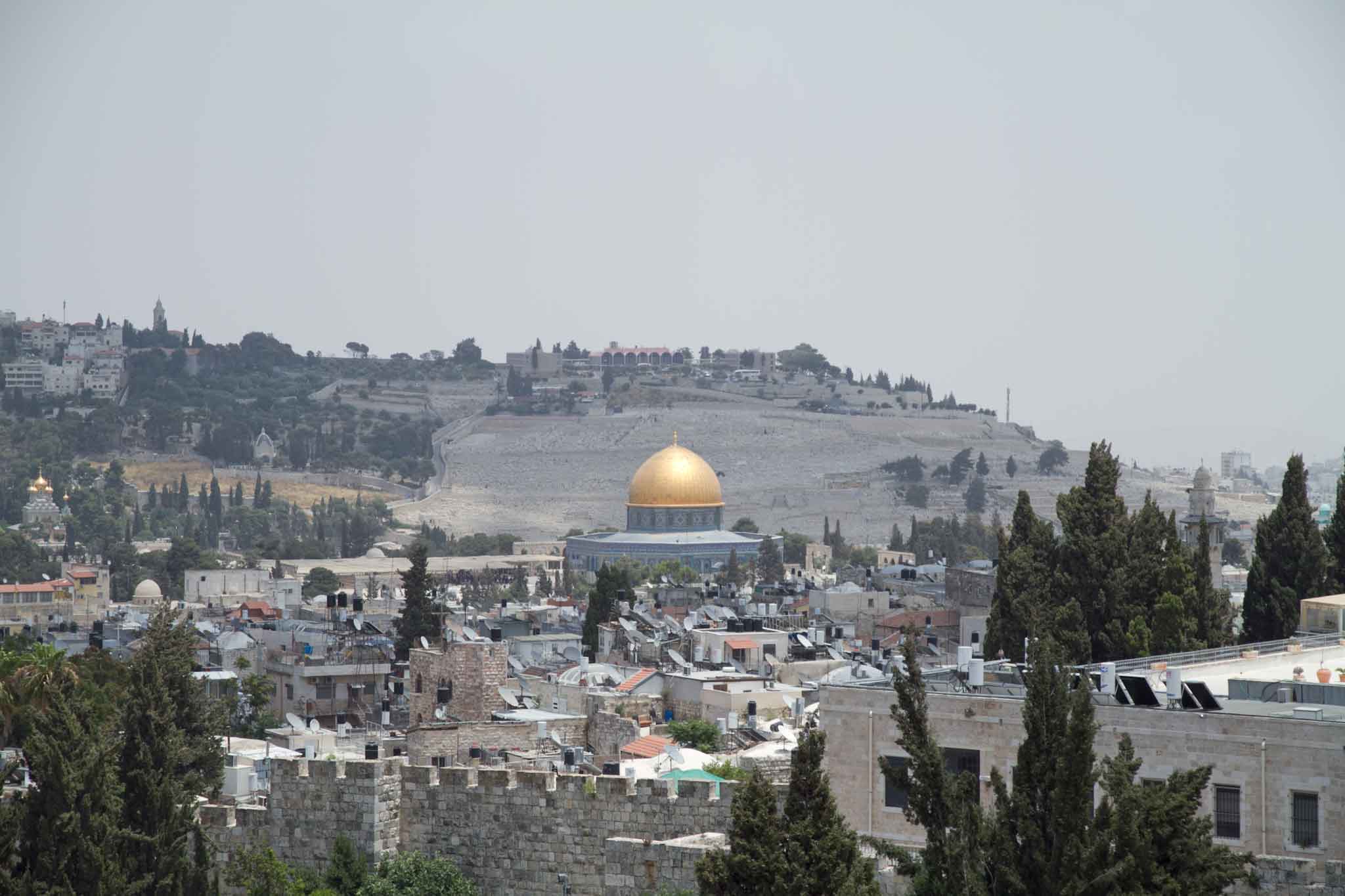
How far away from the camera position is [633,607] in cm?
6588

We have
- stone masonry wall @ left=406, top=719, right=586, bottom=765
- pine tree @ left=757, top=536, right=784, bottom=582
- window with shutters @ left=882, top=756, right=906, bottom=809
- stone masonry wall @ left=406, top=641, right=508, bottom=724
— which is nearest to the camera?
window with shutters @ left=882, top=756, right=906, bottom=809

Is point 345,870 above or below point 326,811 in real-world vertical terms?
below

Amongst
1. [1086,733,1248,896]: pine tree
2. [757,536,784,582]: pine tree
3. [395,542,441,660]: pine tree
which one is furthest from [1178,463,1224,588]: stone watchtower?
[757,536,784,582]: pine tree

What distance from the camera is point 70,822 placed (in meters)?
19.2

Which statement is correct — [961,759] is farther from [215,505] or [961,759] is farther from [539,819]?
[215,505]

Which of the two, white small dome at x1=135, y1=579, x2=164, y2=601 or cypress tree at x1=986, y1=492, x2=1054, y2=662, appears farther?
white small dome at x1=135, y1=579, x2=164, y2=601

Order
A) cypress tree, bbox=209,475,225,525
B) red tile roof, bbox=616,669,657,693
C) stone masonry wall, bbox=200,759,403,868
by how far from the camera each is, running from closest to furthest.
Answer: stone masonry wall, bbox=200,759,403,868 < red tile roof, bbox=616,669,657,693 < cypress tree, bbox=209,475,225,525

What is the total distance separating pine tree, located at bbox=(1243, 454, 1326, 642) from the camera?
32.2m

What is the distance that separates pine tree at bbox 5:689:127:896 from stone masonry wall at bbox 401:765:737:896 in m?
2.23

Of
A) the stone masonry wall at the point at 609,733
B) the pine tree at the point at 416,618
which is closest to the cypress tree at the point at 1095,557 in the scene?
the stone masonry wall at the point at 609,733

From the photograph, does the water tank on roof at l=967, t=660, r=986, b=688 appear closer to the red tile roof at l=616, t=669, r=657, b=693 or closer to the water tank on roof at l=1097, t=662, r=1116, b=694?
the water tank on roof at l=1097, t=662, r=1116, b=694

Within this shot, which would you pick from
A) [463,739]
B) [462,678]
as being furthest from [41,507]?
[463,739]

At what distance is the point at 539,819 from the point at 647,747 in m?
7.47

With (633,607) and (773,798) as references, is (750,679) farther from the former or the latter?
(633,607)
